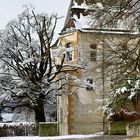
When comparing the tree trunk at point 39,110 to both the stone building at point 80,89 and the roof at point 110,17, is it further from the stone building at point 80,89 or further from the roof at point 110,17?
the roof at point 110,17

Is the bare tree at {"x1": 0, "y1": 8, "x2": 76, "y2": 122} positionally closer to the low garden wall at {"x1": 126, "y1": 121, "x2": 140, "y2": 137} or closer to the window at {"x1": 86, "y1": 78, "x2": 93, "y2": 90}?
the window at {"x1": 86, "y1": 78, "x2": 93, "y2": 90}

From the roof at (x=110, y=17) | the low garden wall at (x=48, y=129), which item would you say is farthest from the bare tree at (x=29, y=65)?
the roof at (x=110, y=17)

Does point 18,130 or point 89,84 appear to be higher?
point 89,84

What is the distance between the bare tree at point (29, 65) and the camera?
47.6m

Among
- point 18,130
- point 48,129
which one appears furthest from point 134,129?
point 18,130

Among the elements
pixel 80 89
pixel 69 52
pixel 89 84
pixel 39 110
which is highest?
pixel 69 52

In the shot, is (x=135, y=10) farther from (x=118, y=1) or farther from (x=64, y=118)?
(x=64, y=118)

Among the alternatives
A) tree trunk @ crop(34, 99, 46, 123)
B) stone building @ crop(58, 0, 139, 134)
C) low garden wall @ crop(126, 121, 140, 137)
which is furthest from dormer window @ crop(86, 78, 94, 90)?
low garden wall @ crop(126, 121, 140, 137)

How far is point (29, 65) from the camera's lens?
49.1 m

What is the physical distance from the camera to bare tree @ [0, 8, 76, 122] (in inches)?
1873

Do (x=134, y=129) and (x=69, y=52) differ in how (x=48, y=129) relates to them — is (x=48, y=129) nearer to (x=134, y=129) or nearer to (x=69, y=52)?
(x=134, y=129)

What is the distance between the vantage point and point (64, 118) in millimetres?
45438

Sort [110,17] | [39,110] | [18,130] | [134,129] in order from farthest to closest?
[39,110] < [18,130] < [134,129] < [110,17]

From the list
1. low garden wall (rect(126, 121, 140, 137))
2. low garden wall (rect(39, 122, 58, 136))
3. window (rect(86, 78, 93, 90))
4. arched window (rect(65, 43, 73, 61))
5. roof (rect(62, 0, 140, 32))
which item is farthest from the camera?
arched window (rect(65, 43, 73, 61))
